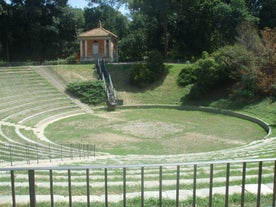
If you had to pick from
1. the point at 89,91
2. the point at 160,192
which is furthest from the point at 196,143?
the point at 89,91

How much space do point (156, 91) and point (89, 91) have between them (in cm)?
727

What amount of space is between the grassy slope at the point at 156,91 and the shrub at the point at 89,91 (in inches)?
85.2

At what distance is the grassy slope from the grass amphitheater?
105 millimetres

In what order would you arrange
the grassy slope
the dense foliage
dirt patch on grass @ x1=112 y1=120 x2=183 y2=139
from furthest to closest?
1. the dense foliage
2. the grassy slope
3. dirt patch on grass @ x1=112 y1=120 x2=183 y2=139

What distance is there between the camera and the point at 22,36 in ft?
166

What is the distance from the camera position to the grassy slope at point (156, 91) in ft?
92.8

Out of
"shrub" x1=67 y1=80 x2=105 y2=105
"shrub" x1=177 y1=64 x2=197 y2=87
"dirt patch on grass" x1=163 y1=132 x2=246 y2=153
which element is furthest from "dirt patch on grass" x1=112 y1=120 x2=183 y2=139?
"shrub" x1=177 y1=64 x2=197 y2=87

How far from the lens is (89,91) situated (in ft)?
110

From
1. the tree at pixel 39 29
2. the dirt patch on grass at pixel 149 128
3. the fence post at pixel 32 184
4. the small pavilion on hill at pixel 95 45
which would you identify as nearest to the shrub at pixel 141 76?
the small pavilion on hill at pixel 95 45

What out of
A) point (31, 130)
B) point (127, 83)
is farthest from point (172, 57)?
point (31, 130)

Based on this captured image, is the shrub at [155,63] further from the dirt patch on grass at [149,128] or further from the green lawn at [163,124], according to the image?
the dirt patch on grass at [149,128]

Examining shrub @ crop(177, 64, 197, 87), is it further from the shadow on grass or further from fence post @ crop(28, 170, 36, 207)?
fence post @ crop(28, 170, 36, 207)

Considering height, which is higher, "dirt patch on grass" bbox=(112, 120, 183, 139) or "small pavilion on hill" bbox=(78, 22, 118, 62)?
"small pavilion on hill" bbox=(78, 22, 118, 62)

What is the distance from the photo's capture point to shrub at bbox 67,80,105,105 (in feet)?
108
